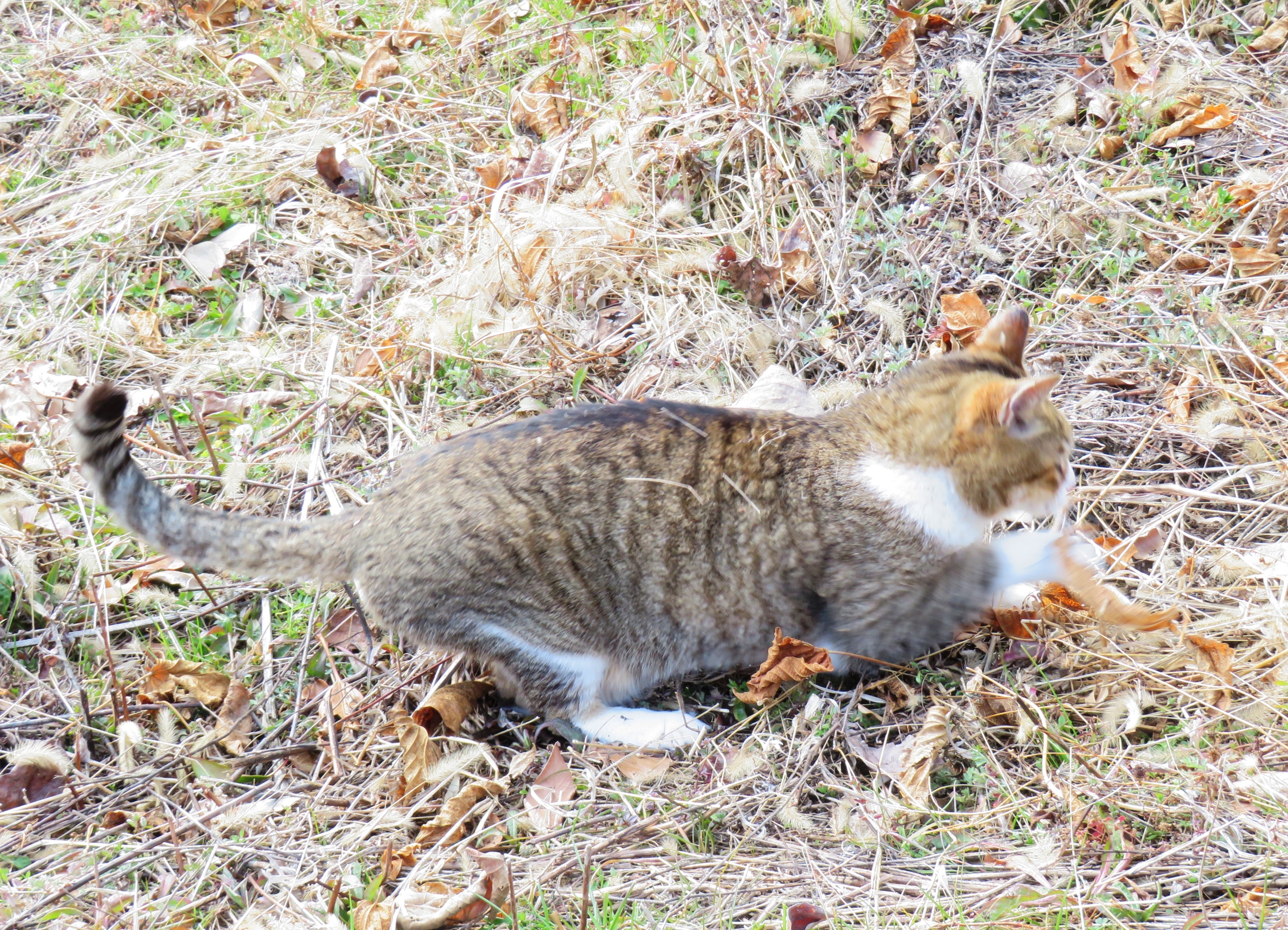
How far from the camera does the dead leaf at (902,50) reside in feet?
13.5

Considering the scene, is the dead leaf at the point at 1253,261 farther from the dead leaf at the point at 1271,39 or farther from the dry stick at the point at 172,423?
the dry stick at the point at 172,423

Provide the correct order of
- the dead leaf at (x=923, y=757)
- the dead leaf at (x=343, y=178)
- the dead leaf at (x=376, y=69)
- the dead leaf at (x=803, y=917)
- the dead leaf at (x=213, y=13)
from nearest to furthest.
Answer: the dead leaf at (x=803, y=917) < the dead leaf at (x=923, y=757) < the dead leaf at (x=343, y=178) < the dead leaf at (x=376, y=69) < the dead leaf at (x=213, y=13)

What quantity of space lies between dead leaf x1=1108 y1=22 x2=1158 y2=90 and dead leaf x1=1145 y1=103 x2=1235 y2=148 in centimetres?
20

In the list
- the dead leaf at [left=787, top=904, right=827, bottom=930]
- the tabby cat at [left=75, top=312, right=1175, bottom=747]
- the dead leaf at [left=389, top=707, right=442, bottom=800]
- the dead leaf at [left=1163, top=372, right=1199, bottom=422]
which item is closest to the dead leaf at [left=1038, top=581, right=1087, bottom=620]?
the tabby cat at [left=75, top=312, right=1175, bottom=747]

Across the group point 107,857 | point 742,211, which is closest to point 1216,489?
point 742,211

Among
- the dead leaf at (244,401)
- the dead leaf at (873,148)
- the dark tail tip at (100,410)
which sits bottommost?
the dead leaf at (244,401)

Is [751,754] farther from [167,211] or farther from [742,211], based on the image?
[167,211]

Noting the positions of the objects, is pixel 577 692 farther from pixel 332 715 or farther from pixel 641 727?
pixel 332 715

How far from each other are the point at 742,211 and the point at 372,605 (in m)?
2.16

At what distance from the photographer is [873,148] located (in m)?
3.94

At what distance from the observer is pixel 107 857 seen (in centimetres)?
252

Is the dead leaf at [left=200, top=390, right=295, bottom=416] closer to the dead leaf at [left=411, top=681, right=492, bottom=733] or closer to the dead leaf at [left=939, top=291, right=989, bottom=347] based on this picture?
the dead leaf at [left=411, top=681, right=492, bottom=733]

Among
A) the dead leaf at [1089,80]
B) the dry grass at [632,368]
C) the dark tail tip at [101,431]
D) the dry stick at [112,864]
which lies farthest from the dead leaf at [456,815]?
the dead leaf at [1089,80]

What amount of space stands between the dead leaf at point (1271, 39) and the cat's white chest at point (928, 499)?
257 centimetres
